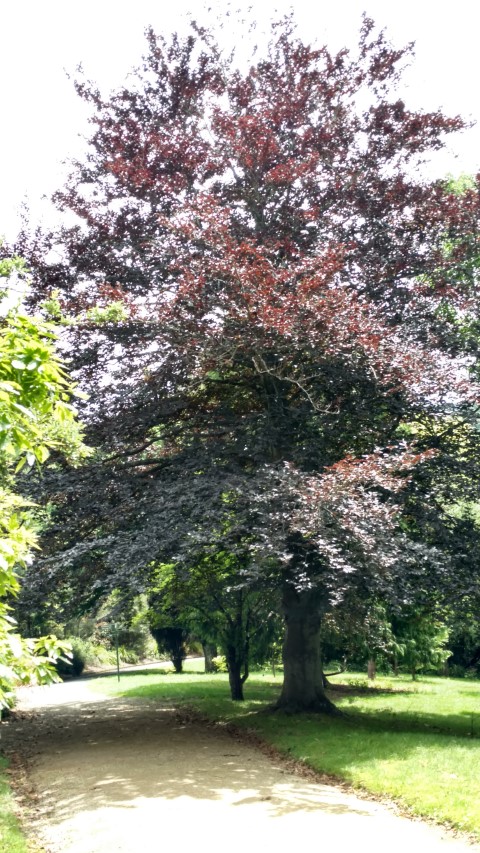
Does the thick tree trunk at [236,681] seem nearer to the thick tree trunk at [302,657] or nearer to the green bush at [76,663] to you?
the thick tree trunk at [302,657]

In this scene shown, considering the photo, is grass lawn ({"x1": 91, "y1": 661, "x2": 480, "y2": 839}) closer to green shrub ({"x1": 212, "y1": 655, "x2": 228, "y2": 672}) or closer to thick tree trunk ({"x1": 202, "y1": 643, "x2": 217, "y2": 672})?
thick tree trunk ({"x1": 202, "y1": 643, "x2": 217, "y2": 672})

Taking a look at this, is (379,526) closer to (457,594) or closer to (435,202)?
(457,594)

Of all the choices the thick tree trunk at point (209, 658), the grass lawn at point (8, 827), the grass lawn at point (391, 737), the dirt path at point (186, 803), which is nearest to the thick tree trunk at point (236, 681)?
the grass lawn at point (391, 737)

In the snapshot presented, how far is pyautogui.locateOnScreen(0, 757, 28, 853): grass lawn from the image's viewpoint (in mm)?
7029

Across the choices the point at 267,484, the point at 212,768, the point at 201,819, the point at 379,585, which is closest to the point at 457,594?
the point at 379,585

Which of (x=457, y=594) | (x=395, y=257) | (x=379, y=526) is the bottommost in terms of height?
(x=457, y=594)

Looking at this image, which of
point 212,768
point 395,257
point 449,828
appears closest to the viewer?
point 449,828

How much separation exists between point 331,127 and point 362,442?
6701mm

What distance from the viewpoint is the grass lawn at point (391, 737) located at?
337 inches

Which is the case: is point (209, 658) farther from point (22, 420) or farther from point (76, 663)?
point (22, 420)

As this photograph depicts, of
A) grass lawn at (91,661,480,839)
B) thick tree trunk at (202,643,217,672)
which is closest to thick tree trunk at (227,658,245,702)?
grass lawn at (91,661,480,839)

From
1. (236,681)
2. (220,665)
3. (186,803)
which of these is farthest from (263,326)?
(220,665)

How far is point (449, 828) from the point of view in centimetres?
754

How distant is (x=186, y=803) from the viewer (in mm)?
8523
